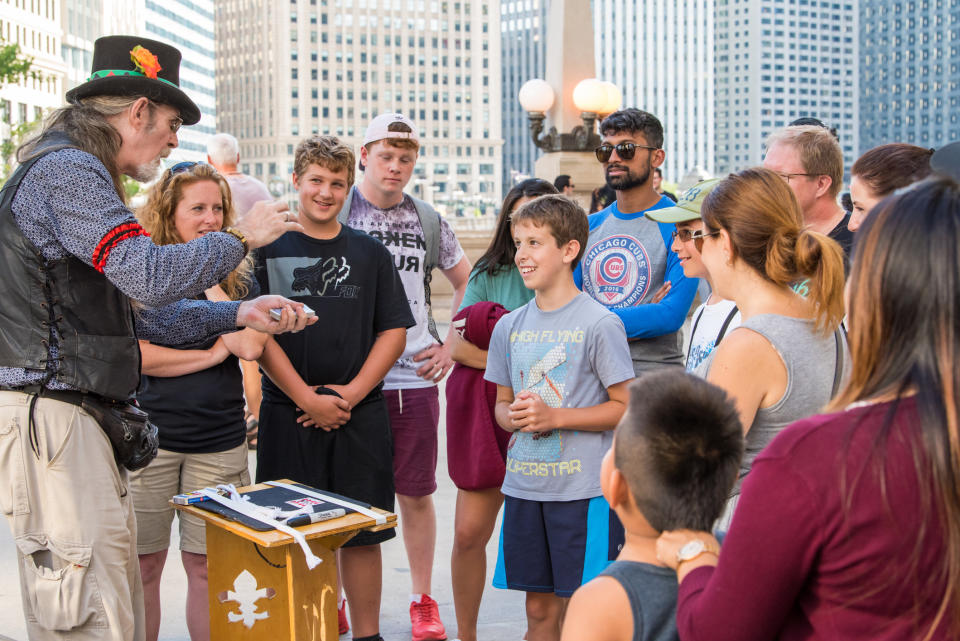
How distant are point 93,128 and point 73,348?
65 centimetres

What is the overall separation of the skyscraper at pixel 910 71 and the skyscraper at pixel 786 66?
5739 millimetres

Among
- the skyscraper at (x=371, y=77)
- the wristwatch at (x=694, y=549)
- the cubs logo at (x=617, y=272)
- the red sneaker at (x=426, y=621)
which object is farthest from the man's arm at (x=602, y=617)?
the skyscraper at (x=371, y=77)

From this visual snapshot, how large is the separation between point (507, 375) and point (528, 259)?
46 cm

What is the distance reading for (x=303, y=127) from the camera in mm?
147000

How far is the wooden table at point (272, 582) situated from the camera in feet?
9.45

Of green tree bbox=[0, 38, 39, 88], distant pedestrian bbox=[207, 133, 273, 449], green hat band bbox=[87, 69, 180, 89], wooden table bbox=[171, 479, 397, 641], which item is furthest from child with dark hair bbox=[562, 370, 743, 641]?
green tree bbox=[0, 38, 39, 88]

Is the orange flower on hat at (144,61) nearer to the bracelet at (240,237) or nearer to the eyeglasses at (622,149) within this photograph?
the bracelet at (240,237)

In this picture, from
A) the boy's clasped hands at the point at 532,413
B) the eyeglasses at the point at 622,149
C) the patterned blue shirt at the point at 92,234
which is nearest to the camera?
the patterned blue shirt at the point at 92,234

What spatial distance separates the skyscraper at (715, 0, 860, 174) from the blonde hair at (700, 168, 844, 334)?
191 meters

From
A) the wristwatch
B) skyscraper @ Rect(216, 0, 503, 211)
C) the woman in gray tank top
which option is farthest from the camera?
skyscraper @ Rect(216, 0, 503, 211)

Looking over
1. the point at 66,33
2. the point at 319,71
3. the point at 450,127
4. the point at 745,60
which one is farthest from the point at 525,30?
the point at 66,33

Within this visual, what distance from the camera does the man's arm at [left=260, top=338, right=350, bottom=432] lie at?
3814 mm

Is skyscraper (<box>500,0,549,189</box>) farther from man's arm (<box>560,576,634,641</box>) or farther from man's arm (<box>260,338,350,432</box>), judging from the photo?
man's arm (<box>560,576,634,641</box>)

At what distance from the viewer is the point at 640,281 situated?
412 centimetres
